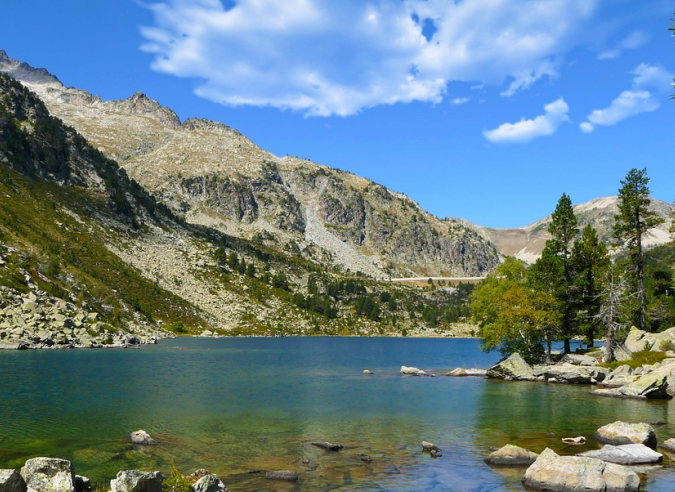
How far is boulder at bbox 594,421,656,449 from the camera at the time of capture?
31406mm

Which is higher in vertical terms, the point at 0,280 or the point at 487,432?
the point at 0,280

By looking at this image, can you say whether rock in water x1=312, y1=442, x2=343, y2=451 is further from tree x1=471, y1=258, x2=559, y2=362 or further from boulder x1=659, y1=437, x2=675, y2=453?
tree x1=471, y1=258, x2=559, y2=362

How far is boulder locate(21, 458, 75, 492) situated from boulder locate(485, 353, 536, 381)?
217 feet

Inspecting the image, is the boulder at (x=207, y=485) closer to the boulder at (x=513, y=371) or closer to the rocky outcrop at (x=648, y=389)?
the rocky outcrop at (x=648, y=389)

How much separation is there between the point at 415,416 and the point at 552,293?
47.7 metres

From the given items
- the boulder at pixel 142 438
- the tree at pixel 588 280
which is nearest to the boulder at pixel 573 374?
the tree at pixel 588 280

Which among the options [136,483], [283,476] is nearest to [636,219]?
[283,476]

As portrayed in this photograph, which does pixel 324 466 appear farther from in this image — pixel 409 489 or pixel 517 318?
pixel 517 318

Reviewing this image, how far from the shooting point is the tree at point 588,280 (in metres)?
81.4

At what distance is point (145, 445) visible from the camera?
101ft

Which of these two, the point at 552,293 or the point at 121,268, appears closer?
the point at 552,293

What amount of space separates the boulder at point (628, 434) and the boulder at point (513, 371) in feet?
129

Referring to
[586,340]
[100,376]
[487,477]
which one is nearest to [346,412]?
[487,477]

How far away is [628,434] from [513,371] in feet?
137
